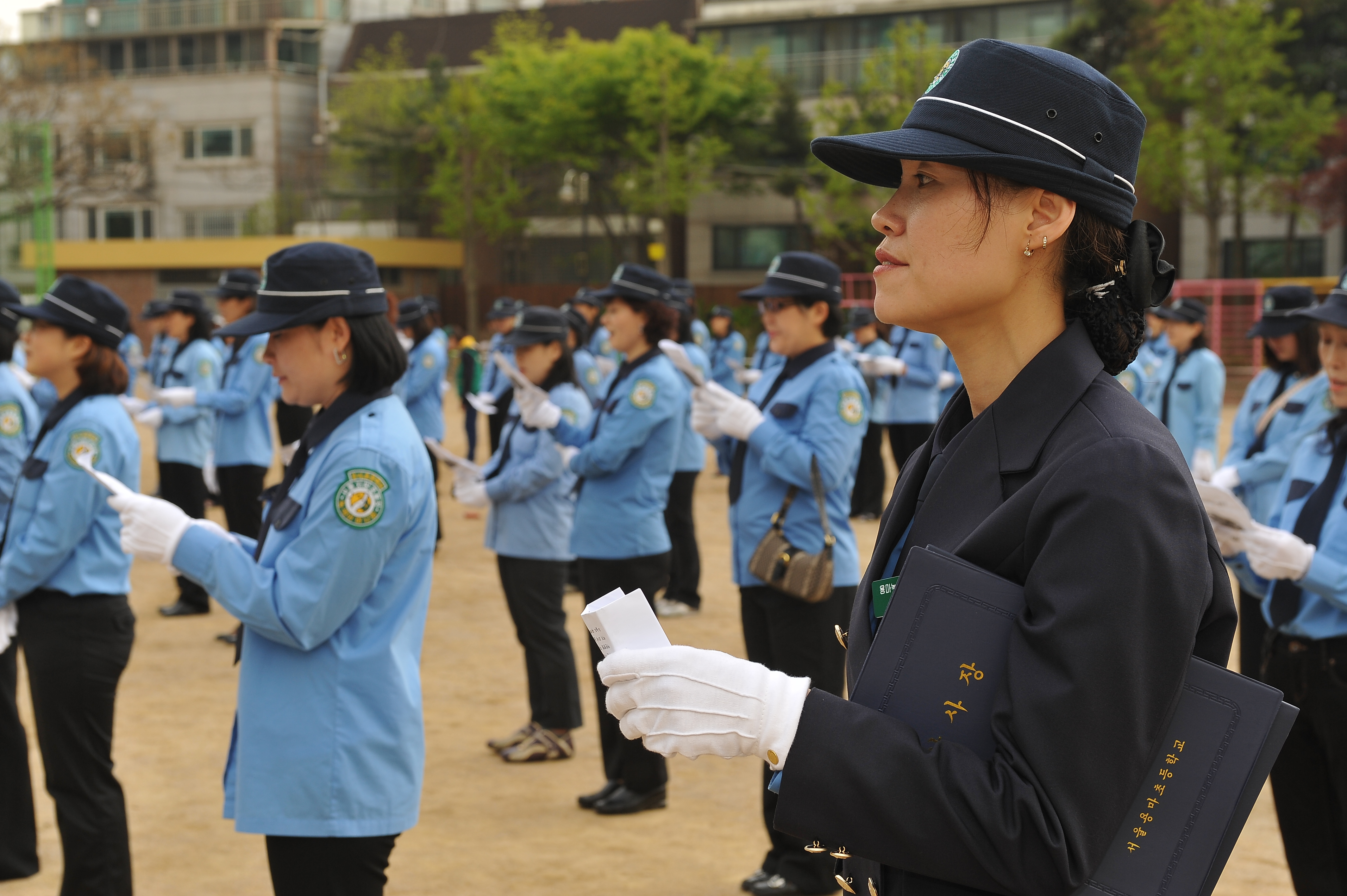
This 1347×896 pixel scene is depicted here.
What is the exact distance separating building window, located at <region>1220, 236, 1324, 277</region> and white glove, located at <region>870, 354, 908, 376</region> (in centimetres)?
2328

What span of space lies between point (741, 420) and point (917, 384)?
8.37m

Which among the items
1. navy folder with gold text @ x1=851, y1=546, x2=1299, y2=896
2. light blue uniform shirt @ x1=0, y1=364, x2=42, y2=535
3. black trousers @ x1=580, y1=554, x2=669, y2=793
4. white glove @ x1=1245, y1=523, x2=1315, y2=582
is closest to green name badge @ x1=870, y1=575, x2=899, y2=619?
navy folder with gold text @ x1=851, y1=546, x2=1299, y2=896

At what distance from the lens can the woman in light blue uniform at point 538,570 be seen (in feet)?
19.2

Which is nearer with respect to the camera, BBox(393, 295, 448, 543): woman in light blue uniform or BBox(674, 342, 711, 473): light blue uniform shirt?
BBox(674, 342, 711, 473): light blue uniform shirt

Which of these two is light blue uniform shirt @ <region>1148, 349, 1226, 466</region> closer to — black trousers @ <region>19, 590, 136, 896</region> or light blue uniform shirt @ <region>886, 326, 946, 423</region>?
light blue uniform shirt @ <region>886, 326, 946, 423</region>

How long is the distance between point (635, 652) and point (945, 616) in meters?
0.38

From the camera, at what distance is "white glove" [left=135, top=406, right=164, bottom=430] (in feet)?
29.9

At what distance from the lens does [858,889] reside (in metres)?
1.66

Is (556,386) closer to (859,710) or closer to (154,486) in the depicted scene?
(859,710)

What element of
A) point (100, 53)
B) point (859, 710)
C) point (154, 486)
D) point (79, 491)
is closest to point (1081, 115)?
point (859, 710)

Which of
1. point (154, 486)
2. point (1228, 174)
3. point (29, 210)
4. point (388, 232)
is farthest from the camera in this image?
point (388, 232)

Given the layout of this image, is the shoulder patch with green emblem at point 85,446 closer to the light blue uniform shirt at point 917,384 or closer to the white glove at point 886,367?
the white glove at point 886,367

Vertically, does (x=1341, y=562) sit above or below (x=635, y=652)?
below

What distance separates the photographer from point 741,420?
4781 mm
